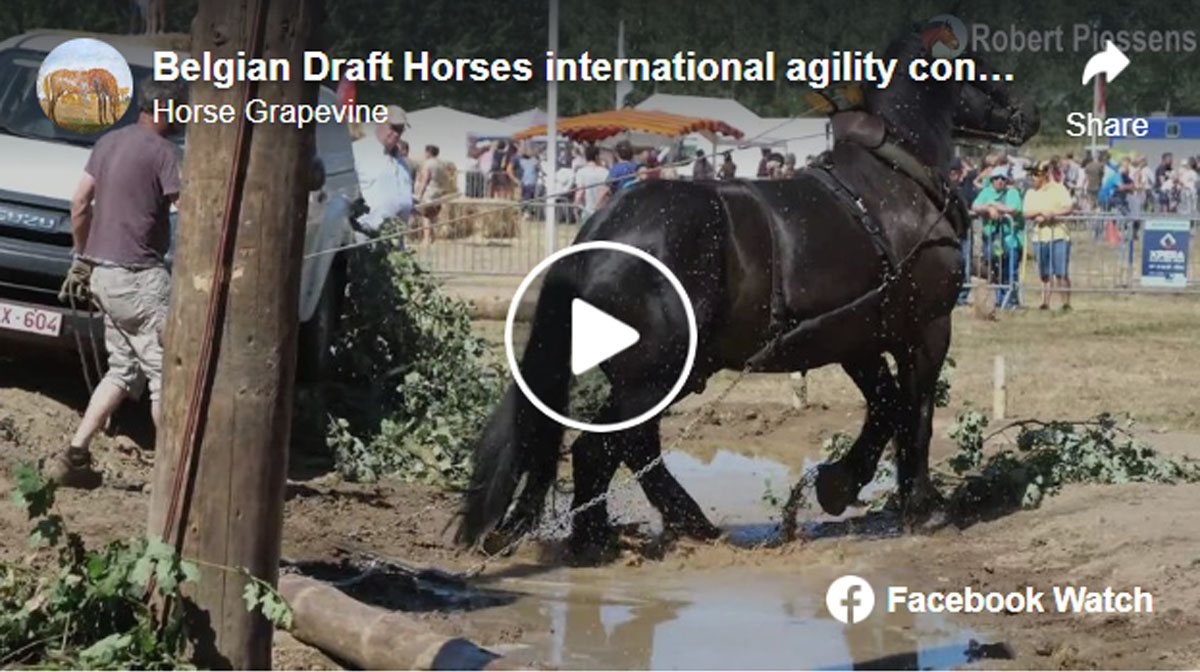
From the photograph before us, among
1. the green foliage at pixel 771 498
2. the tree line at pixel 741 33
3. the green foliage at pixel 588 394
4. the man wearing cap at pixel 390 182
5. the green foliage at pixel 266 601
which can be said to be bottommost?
the green foliage at pixel 266 601

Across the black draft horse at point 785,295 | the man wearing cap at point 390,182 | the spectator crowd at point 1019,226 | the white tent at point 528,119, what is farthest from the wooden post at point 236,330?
the white tent at point 528,119

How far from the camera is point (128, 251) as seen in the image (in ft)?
32.5

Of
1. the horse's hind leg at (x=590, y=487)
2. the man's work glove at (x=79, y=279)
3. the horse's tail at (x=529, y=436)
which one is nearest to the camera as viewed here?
the man's work glove at (x=79, y=279)

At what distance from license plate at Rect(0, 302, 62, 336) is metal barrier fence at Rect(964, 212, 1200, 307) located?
1481 cm

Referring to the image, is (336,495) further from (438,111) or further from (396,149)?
(438,111)

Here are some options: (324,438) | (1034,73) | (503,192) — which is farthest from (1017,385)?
(1034,73)

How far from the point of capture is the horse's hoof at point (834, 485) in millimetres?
11883

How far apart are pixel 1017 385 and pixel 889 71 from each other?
6.69m

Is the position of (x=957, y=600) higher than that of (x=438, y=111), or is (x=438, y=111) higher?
(x=438, y=111)

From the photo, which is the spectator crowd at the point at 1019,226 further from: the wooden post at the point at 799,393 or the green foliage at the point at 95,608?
the green foliage at the point at 95,608

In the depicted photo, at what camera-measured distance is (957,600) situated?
9.66m

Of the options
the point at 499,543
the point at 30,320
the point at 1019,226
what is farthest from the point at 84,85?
the point at 1019,226

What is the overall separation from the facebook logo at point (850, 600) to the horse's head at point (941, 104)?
295cm

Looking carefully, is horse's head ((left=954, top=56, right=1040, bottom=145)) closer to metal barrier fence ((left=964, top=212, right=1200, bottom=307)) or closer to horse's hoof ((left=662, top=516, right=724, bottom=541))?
horse's hoof ((left=662, top=516, right=724, bottom=541))
